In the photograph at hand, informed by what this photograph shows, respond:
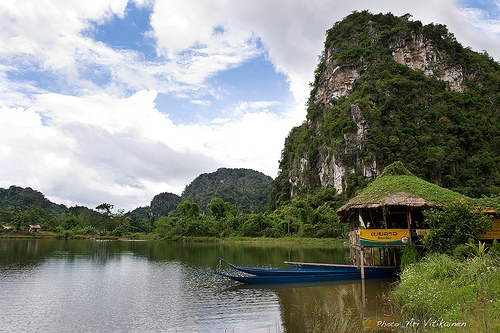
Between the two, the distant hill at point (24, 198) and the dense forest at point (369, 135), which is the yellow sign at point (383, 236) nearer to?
the dense forest at point (369, 135)

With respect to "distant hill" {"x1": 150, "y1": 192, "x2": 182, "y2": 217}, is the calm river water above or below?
below

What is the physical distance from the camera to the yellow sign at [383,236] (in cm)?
1449

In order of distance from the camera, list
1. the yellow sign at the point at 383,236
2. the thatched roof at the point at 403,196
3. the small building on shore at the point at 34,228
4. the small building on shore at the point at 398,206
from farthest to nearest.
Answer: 1. the small building on shore at the point at 34,228
2. the yellow sign at the point at 383,236
3. the small building on shore at the point at 398,206
4. the thatched roof at the point at 403,196

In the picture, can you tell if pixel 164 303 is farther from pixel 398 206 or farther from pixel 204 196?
pixel 204 196

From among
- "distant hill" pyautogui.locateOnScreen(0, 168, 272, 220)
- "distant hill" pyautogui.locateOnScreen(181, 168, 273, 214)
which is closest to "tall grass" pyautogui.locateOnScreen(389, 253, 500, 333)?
"distant hill" pyautogui.locateOnScreen(0, 168, 272, 220)

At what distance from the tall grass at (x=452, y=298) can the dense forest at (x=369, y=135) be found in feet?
102

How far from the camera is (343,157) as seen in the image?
54062 mm

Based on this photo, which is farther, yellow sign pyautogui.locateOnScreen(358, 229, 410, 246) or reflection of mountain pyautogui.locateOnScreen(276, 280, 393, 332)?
yellow sign pyautogui.locateOnScreen(358, 229, 410, 246)

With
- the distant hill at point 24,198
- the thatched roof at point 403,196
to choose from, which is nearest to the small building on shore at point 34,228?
the distant hill at point 24,198

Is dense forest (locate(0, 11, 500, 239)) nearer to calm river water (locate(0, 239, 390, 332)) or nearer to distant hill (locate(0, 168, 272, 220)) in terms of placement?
distant hill (locate(0, 168, 272, 220))

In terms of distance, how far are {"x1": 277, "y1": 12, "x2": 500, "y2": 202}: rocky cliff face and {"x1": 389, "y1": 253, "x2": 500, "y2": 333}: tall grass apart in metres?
42.5

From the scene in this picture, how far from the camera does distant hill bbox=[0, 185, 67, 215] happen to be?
82.4 m

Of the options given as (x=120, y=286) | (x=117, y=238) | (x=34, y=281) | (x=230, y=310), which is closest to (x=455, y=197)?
(x=230, y=310)

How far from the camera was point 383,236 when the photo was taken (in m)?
14.6
